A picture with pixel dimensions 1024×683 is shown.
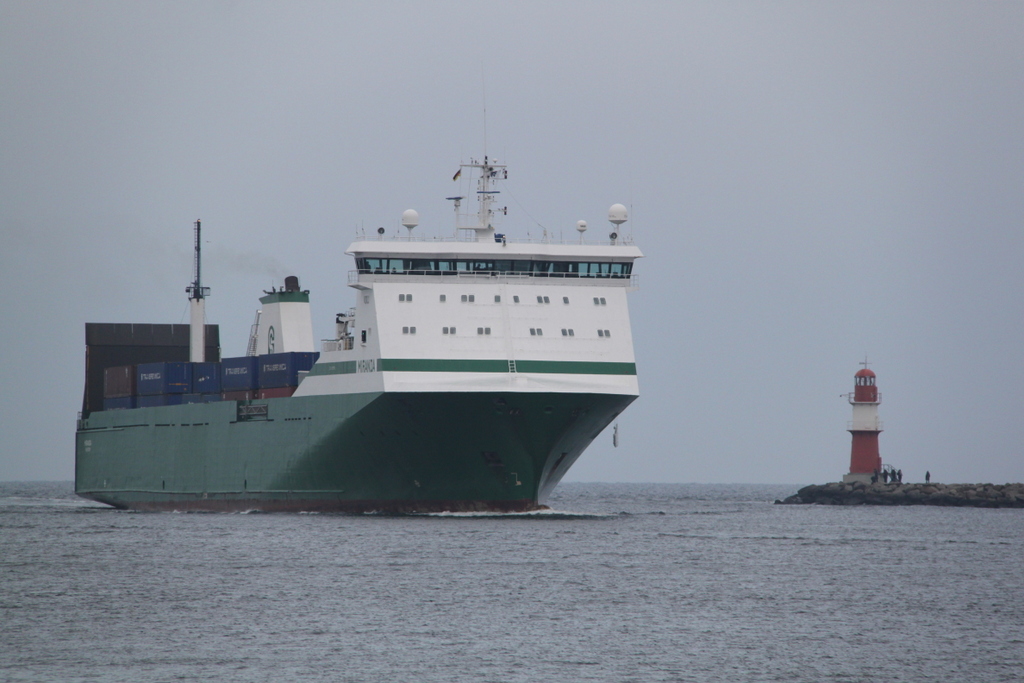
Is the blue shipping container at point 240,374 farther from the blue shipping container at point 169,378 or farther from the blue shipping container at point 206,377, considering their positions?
the blue shipping container at point 169,378

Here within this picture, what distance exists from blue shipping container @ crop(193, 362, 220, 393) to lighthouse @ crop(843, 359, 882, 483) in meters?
29.9

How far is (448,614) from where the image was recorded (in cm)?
2527

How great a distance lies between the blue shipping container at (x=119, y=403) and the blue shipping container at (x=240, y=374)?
6.87 meters

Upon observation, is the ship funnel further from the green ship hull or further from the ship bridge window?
the ship bridge window

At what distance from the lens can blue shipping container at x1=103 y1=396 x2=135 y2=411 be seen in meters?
55.8

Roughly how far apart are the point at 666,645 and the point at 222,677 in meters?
7.05

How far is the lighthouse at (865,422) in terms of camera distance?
65500 millimetres

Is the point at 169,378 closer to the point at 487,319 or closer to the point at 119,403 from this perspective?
the point at 119,403

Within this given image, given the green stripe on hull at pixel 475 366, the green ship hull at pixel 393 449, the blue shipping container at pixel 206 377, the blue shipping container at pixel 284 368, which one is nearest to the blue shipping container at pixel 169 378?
the blue shipping container at pixel 206 377

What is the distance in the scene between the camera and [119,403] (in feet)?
186

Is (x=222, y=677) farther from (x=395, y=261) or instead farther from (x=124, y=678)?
(x=395, y=261)

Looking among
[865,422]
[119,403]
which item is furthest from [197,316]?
[865,422]

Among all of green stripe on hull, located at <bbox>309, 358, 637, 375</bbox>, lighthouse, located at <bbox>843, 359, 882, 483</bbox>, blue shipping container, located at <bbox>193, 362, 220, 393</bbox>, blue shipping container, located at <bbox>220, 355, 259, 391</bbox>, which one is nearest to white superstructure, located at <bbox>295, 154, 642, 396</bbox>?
green stripe on hull, located at <bbox>309, 358, 637, 375</bbox>

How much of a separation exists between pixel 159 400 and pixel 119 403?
3.56 m
